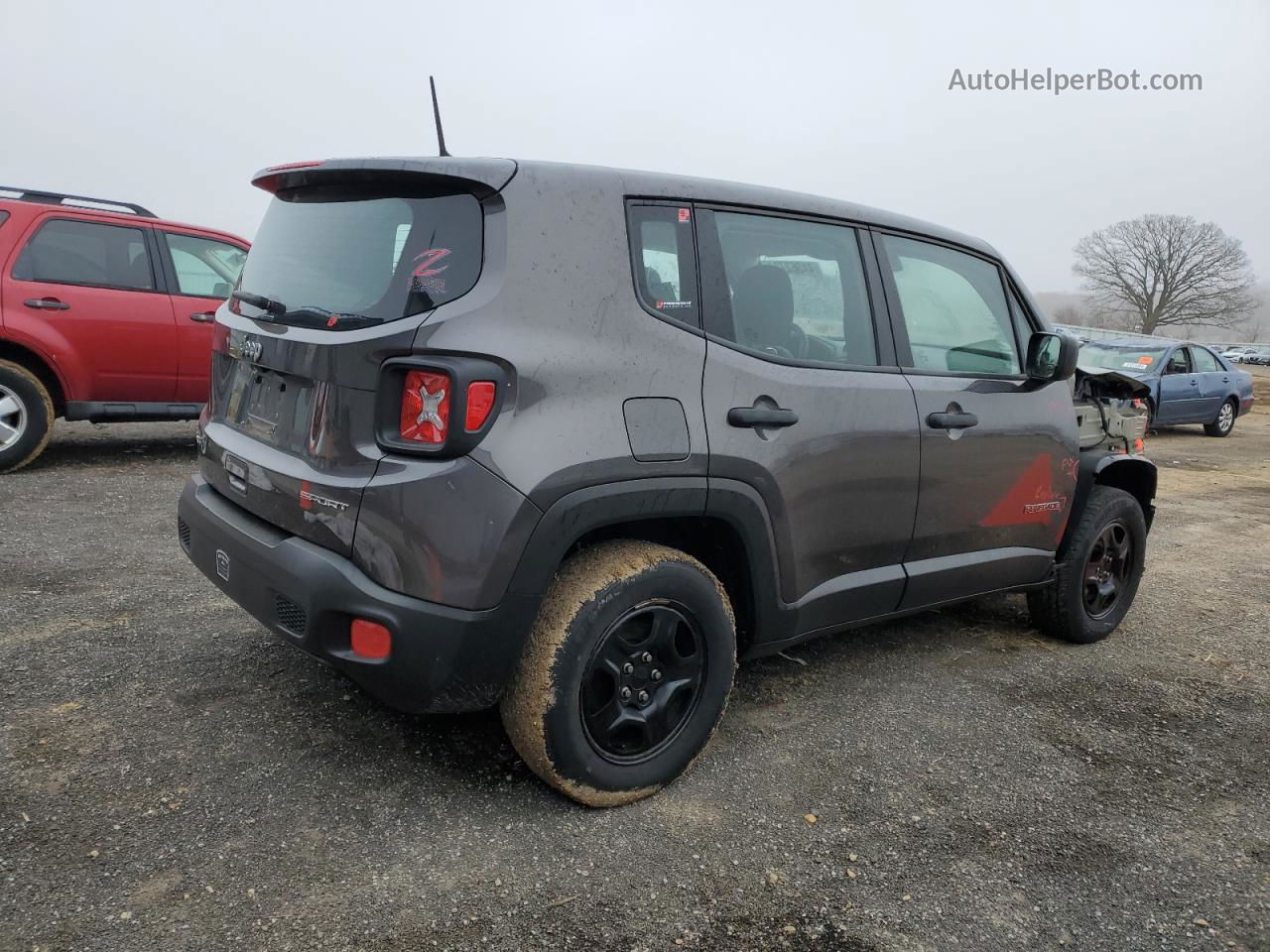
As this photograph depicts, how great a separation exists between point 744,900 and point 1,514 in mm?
4923

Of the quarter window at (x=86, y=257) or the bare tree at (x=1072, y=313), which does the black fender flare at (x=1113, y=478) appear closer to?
the quarter window at (x=86, y=257)

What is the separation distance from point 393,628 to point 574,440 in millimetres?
629

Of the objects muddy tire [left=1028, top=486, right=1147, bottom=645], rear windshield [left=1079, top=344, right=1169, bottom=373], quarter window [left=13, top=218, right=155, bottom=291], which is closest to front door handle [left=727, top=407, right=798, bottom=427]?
muddy tire [left=1028, top=486, right=1147, bottom=645]

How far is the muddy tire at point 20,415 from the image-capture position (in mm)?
6324

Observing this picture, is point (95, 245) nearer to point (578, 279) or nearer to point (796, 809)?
point (578, 279)

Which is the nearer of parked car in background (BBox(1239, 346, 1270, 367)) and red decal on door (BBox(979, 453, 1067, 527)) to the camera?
red decal on door (BBox(979, 453, 1067, 527))

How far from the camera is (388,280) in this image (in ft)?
8.04

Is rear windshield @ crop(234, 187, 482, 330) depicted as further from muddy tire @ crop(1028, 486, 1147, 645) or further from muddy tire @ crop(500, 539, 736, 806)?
muddy tire @ crop(1028, 486, 1147, 645)

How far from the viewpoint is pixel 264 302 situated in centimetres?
276

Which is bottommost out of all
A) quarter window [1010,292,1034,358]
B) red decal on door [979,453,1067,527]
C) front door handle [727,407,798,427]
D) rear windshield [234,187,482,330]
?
red decal on door [979,453,1067,527]

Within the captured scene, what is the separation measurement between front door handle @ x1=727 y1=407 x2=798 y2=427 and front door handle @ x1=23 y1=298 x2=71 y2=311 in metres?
5.71

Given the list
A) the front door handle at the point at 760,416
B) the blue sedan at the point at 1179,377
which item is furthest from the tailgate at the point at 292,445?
the blue sedan at the point at 1179,377

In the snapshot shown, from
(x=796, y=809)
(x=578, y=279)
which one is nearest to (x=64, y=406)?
(x=578, y=279)

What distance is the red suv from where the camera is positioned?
638 cm
